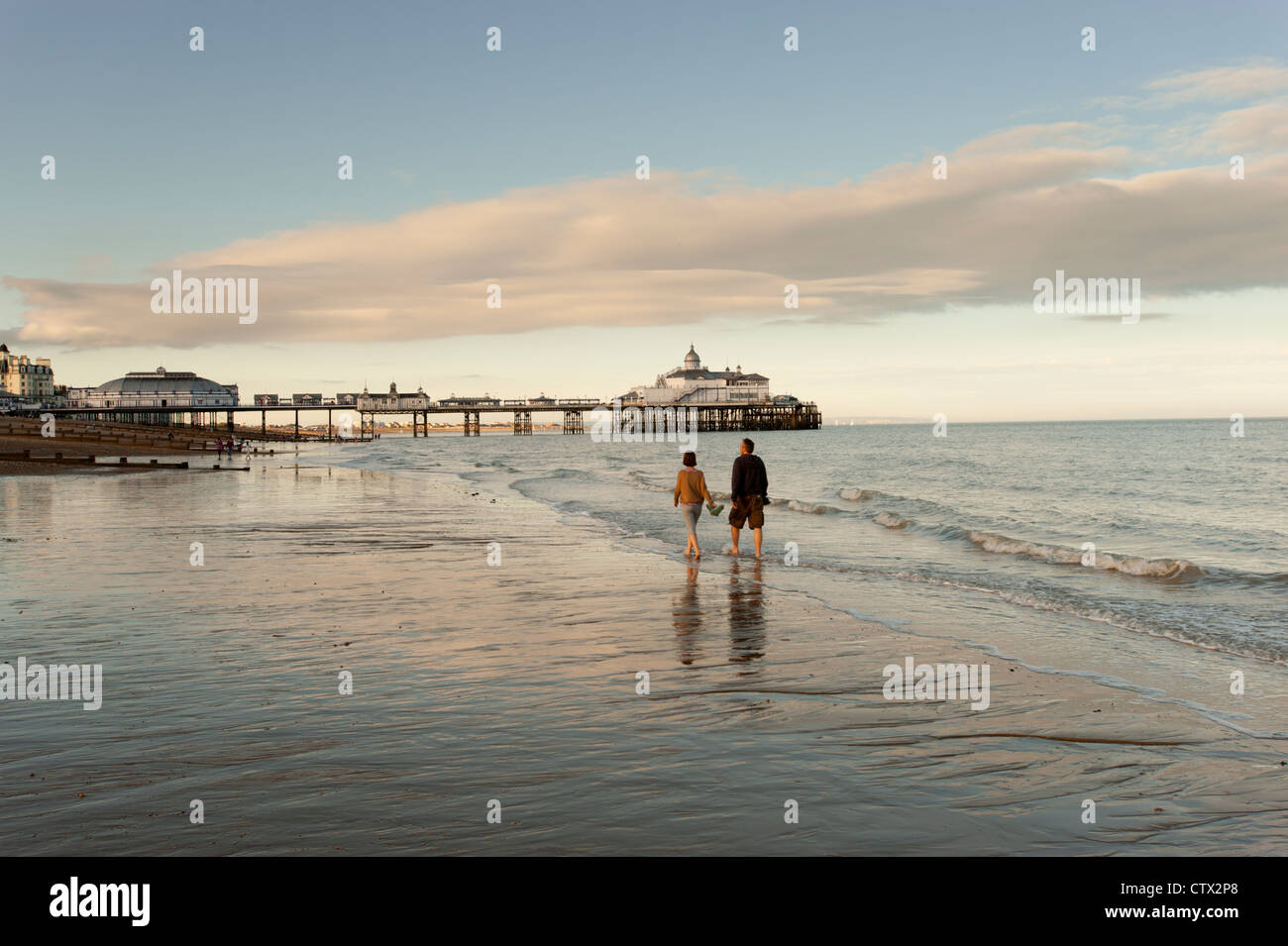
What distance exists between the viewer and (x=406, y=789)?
5.66 m

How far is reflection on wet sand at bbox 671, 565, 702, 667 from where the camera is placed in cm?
1002

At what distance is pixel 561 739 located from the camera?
678 centimetres

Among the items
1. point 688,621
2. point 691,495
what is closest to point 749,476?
point 691,495

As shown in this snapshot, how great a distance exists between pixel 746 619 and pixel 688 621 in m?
0.85

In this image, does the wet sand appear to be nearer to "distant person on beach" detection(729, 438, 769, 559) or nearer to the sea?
the sea

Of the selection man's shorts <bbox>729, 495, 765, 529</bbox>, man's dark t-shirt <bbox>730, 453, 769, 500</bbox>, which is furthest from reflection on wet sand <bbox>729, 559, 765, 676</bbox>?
man's dark t-shirt <bbox>730, 453, 769, 500</bbox>

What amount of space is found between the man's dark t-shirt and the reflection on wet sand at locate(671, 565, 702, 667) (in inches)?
109

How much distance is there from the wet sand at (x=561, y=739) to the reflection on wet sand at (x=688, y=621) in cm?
8

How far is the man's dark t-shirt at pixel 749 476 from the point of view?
58.6ft

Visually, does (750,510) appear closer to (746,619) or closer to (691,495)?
(691,495)

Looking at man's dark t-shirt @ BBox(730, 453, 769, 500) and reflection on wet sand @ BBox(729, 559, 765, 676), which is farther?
man's dark t-shirt @ BBox(730, 453, 769, 500)
